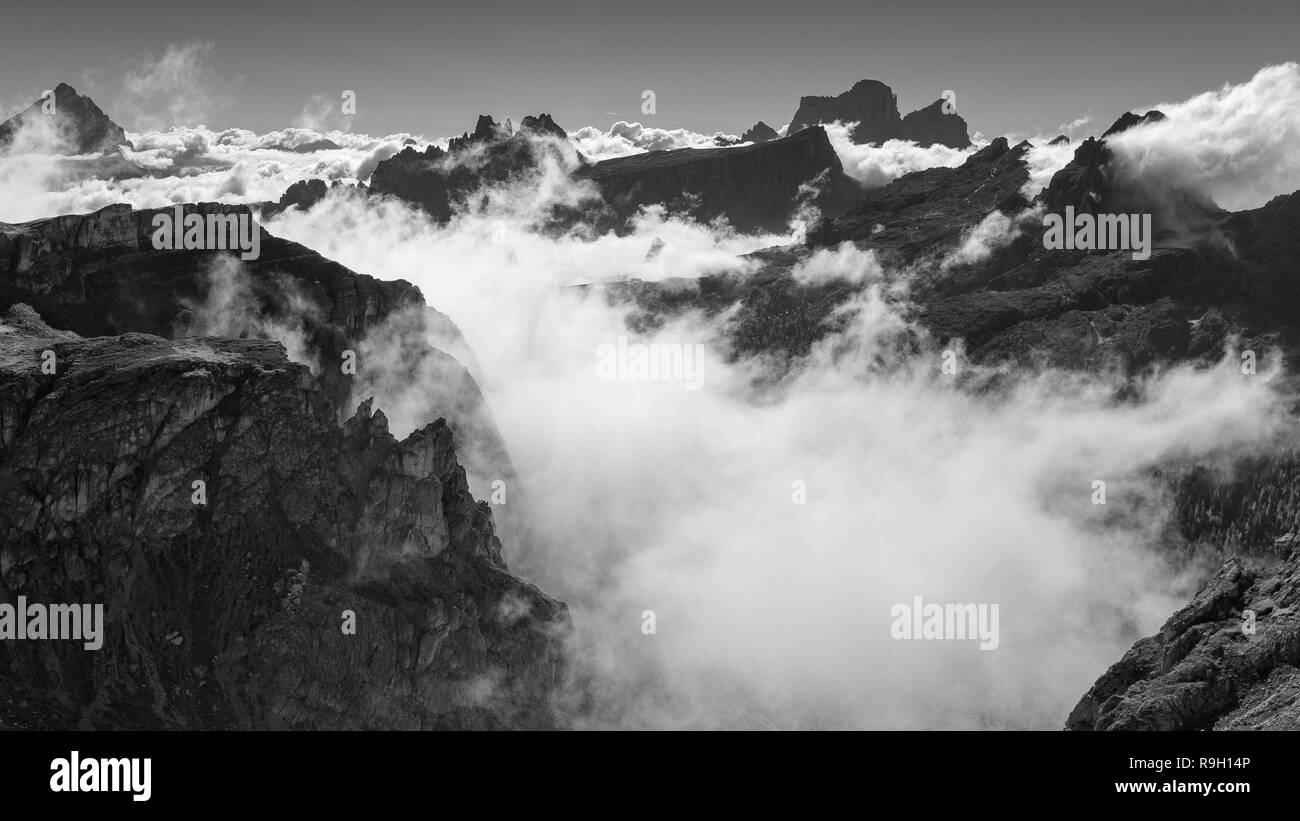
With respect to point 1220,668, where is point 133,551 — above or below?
above

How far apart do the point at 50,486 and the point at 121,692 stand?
123 ft

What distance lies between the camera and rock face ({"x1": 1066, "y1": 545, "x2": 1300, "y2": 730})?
405ft

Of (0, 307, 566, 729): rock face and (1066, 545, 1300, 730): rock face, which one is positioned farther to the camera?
(0, 307, 566, 729): rock face

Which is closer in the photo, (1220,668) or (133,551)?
(1220,668)

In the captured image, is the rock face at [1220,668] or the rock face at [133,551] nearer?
the rock face at [1220,668]

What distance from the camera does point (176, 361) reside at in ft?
643

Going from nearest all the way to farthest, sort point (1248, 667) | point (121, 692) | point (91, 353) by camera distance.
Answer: point (1248, 667)
point (121, 692)
point (91, 353)

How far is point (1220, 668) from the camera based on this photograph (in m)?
132

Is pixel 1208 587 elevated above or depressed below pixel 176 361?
below

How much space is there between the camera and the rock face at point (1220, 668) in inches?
4857

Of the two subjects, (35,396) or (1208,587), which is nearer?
(1208,587)
